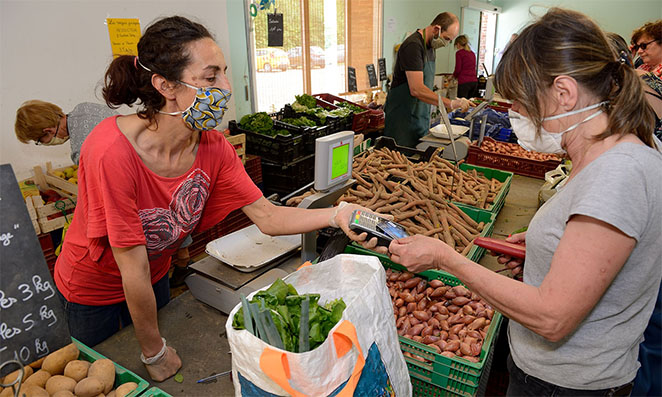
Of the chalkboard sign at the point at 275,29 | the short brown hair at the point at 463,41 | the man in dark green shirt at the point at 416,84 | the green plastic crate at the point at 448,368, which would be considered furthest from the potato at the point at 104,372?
the short brown hair at the point at 463,41

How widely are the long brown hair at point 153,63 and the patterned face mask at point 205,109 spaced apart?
0.08 metres

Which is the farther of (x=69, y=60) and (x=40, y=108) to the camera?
(x=69, y=60)

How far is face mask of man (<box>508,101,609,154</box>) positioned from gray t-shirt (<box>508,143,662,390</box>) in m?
0.15

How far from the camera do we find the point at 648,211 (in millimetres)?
938

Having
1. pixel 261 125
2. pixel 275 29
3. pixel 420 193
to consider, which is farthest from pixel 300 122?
pixel 420 193

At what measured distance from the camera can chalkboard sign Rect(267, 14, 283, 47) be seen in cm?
533

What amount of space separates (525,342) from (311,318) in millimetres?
674

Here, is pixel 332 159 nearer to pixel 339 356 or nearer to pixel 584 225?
pixel 339 356


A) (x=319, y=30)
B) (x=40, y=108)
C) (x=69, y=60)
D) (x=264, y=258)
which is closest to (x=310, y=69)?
(x=319, y=30)

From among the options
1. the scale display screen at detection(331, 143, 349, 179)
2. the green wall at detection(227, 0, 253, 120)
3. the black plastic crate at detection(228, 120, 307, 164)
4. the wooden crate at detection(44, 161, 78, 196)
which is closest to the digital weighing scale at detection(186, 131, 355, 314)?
the scale display screen at detection(331, 143, 349, 179)

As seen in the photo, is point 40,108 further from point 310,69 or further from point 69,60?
point 310,69

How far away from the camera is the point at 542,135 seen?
3.98ft

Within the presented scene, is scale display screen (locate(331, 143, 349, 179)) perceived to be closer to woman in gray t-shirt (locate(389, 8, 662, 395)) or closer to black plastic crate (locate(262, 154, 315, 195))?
woman in gray t-shirt (locate(389, 8, 662, 395))

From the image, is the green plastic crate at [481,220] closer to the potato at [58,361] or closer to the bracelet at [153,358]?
the bracelet at [153,358]
